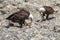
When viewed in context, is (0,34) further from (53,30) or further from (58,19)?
(58,19)

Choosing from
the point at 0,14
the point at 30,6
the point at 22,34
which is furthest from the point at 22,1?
the point at 22,34

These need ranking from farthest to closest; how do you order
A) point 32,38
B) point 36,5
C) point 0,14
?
1. point 36,5
2. point 0,14
3. point 32,38

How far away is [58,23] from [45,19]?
0.66 m

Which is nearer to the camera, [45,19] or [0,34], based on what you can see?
[0,34]

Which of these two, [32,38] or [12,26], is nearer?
[32,38]

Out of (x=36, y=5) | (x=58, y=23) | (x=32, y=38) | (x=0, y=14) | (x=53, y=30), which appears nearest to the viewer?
(x=32, y=38)


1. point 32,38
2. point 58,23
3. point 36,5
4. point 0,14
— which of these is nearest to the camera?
point 32,38

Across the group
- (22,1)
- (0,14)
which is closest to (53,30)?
(0,14)

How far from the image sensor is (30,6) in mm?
10781

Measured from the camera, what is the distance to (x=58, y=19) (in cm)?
941

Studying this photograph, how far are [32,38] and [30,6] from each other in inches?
127

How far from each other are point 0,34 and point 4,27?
594 mm

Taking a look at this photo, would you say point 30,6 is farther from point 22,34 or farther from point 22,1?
point 22,34

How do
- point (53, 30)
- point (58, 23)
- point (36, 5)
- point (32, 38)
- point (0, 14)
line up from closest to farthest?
point (32, 38), point (53, 30), point (58, 23), point (0, 14), point (36, 5)
